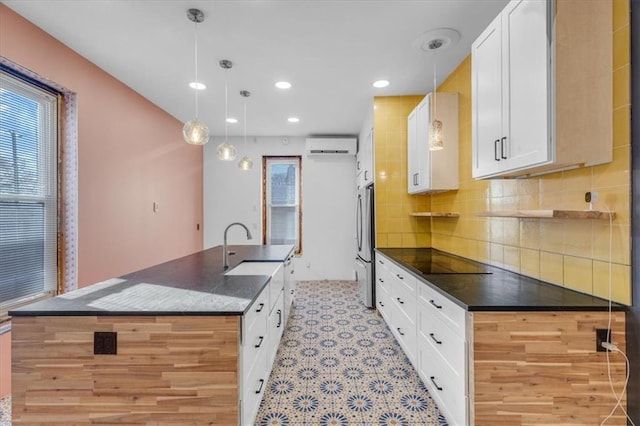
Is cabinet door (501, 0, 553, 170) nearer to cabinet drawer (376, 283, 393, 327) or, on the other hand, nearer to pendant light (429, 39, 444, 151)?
pendant light (429, 39, 444, 151)

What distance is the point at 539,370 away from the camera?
1.44 m

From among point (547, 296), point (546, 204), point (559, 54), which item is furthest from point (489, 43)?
point (547, 296)

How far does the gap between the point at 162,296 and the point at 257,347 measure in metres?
0.61

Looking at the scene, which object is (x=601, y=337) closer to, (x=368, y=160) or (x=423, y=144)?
(x=423, y=144)

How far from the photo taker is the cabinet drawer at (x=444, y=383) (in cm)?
154

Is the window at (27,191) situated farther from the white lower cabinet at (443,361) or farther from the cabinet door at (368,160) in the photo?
the cabinet door at (368,160)

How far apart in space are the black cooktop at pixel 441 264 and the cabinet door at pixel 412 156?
0.75m

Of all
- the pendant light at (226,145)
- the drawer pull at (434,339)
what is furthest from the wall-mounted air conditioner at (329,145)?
the drawer pull at (434,339)

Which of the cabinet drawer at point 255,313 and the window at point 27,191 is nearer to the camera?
the cabinet drawer at point 255,313

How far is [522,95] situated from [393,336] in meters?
2.43

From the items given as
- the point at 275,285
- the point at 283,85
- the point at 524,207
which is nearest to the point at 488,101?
the point at 524,207

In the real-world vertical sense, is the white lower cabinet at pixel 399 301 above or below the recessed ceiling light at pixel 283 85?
below

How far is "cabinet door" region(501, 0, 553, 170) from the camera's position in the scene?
1.47 metres

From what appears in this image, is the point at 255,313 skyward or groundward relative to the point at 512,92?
groundward
